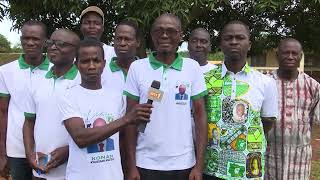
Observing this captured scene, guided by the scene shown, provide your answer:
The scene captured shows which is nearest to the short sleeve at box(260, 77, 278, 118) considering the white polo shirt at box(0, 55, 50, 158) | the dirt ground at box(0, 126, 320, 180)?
the white polo shirt at box(0, 55, 50, 158)

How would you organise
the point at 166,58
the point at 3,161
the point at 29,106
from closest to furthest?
1. the point at 166,58
2. the point at 29,106
3. the point at 3,161

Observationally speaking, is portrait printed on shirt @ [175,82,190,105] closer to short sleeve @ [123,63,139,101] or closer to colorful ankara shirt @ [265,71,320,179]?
short sleeve @ [123,63,139,101]

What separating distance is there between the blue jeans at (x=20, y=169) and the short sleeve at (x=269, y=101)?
1.84 meters

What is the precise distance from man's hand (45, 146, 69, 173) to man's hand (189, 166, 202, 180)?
0.84 metres

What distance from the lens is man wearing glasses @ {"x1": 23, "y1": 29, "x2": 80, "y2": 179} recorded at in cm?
299

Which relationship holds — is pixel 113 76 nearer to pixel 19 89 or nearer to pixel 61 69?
pixel 61 69

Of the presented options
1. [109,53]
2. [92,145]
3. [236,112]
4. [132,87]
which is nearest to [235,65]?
[236,112]

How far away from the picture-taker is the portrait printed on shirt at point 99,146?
275 cm

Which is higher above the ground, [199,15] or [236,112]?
[199,15]

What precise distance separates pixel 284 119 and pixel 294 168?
16.3 inches

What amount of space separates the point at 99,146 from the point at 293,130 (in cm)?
159

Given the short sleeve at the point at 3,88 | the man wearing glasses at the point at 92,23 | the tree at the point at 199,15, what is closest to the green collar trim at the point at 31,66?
the short sleeve at the point at 3,88

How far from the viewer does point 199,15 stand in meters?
9.16

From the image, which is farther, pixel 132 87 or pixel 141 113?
pixel 132 87
